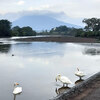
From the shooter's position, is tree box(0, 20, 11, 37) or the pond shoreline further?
tree box(0, 20, 11, 37)

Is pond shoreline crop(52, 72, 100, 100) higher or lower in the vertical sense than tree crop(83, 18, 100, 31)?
lower

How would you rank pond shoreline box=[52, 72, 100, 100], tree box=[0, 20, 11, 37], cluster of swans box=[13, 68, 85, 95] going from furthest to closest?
tree box=[0, 20, 11, 37]
cluster of swans box=[13, 68, 85, 95]
pond shoreline box=[52, 72, 100, 100]

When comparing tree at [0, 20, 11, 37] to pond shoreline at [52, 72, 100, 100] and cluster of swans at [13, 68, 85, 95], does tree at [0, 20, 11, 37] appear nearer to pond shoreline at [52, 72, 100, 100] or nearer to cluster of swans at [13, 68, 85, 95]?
cluster of swans at [13, 68, 85, 95]

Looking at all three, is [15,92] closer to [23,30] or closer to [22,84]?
[22,84]

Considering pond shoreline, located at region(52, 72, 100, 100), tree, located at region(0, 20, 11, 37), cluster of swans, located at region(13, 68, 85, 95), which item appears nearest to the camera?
pond shoreline, located at region(52, 72, 100, 100)

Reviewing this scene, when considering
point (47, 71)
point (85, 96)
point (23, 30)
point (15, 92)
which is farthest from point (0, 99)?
point (23, 30)

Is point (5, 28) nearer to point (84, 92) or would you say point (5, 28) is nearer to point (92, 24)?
point (92, 24)

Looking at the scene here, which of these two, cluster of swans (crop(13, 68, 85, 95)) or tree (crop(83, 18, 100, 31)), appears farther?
tree (crop(83, 18, 100, 31))

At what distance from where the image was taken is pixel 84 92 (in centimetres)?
1187

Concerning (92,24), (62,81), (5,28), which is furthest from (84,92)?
(92,24)

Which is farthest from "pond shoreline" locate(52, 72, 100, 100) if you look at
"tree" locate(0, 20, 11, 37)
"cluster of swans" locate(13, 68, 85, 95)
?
"tree" locate(0, 20, 11, 37)

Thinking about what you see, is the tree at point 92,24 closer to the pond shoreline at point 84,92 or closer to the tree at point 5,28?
the tree at point 5,28

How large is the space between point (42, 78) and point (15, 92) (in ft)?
15.0

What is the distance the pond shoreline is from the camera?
1076cm
